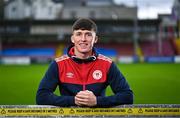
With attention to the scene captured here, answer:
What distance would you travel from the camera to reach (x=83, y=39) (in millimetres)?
3672

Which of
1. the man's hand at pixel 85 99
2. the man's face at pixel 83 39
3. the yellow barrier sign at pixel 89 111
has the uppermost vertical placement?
the man's face at pixel 83 39

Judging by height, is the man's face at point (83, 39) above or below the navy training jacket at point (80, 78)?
above

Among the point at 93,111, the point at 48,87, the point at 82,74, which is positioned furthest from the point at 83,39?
the point at 93,111

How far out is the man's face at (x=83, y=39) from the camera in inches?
145

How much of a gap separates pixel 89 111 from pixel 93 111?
0.03 meters

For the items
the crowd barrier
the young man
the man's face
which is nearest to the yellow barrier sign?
the crowd barrier

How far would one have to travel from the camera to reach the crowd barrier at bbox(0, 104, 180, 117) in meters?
3.09

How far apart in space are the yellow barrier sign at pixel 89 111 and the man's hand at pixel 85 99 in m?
0.18

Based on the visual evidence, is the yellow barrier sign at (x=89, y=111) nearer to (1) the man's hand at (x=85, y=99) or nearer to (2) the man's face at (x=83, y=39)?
(1) the man's hand at (x=85, y=99)

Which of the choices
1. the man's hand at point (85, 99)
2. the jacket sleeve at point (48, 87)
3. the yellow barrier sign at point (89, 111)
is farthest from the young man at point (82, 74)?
the yellow barrier sign at point (89, 111)

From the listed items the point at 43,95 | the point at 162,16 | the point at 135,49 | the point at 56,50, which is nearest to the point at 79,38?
the point at 43,95

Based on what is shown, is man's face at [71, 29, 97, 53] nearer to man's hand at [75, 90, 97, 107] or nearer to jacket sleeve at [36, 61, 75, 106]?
jacket sleeve at [36, 61, 75, 106]

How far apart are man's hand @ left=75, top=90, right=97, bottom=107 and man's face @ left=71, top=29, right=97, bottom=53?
40 cm

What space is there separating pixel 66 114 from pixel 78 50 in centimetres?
76
